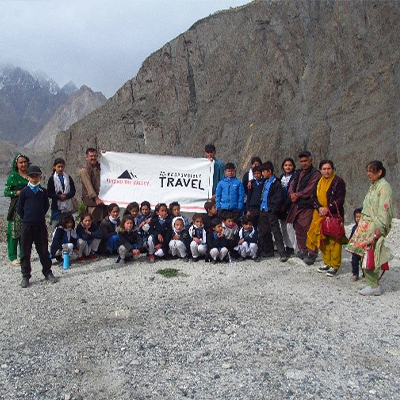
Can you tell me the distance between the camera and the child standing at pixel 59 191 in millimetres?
7730

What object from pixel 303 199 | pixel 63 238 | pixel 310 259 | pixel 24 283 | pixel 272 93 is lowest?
pixel 24 283

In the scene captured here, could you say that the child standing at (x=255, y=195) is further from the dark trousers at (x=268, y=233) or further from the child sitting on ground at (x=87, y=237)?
the child sitting on ground at (x=87, y=237)

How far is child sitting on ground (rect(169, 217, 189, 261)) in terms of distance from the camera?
7.83 m

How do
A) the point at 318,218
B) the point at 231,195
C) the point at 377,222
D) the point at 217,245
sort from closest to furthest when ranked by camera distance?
Result: the point at 377,222
the point at 318,218
the point at 217,245
the point at 231,195

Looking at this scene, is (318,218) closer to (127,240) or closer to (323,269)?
(323,269)

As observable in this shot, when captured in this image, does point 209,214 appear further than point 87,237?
Yes

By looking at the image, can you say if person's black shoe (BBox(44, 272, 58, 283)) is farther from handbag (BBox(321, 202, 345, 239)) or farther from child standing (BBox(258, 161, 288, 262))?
handbag (BBox(321, 202, 345, 239))

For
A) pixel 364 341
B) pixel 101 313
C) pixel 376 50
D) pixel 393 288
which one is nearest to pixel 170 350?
pixel 101 313

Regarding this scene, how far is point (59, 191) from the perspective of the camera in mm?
7805

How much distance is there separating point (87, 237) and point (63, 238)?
1.44 feet

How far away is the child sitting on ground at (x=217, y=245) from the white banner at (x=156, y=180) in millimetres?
1623

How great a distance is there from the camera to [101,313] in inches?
205

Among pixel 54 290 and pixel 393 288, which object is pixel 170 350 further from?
pixel 393 288

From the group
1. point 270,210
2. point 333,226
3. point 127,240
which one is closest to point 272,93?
point 270,210
